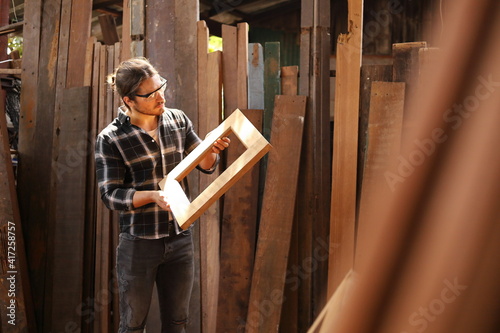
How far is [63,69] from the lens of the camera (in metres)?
4.19

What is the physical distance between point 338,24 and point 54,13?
15.6ft

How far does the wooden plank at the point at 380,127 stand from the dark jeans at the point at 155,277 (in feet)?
3.51

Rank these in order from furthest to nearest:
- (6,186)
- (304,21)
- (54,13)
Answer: (54,13), (6,186), (304,21)

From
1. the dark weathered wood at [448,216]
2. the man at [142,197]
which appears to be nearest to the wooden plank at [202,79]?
the man at [142,197]

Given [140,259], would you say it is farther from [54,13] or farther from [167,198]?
[54,13]

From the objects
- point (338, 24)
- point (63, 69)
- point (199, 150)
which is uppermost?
point (338, 24)

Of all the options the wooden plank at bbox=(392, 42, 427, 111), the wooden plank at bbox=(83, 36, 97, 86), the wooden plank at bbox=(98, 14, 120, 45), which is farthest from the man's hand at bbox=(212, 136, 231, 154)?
the wooden plank at bbox=(98, 14, 120, 45)

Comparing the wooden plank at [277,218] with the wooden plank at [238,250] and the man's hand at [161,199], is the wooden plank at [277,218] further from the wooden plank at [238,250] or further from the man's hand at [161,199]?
the man's hand at [161,199]

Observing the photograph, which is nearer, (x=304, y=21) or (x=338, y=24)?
(x=304, y=21)

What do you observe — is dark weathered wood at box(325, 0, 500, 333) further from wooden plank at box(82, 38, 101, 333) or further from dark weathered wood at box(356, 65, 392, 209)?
wooden plank at box(82, 38, 101, 333)

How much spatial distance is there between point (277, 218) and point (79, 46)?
2.25 m

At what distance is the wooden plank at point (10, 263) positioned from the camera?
12.9 ft

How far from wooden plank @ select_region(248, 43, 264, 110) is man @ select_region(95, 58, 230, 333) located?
862mm

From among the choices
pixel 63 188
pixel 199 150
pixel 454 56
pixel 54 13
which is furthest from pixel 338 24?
pixel 454 56
